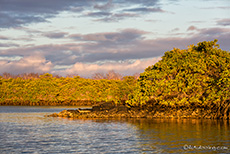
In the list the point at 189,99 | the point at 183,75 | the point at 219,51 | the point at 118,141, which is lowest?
the point at 118,141

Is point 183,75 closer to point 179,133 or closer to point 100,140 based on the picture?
point 179,133

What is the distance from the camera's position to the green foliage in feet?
165

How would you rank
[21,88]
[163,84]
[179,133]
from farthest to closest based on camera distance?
[21,88], [163,84], [179,133]

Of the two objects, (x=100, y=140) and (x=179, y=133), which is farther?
(x=179, y=133)

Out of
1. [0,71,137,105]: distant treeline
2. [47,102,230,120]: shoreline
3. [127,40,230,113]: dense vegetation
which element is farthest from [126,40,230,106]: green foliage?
[0,71,137,105]: distant treeline

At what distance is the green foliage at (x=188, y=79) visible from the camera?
165 feet

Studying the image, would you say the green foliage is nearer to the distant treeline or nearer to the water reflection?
the water reflection

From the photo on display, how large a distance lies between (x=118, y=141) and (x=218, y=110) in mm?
24599

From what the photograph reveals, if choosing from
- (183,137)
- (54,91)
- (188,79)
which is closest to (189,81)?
(188,79)

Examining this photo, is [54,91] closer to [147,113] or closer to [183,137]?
[147,113]

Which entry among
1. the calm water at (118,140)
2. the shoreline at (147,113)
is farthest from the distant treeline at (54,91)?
the calm water at (118,140)

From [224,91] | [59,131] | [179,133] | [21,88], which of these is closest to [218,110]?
[224,91]

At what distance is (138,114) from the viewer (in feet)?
173

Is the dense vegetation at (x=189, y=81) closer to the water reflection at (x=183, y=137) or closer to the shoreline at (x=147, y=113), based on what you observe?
→ the shoreline at (x=147, y=113)
